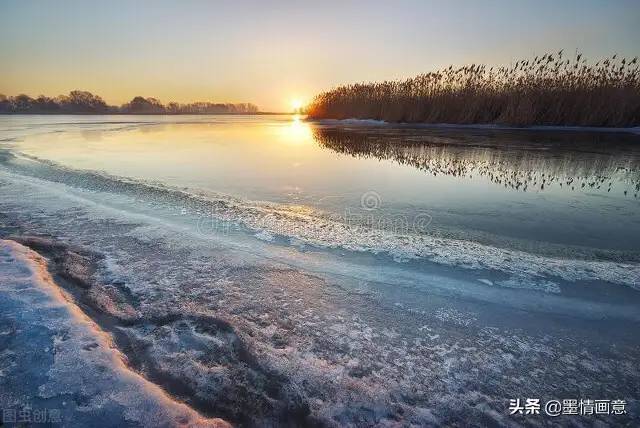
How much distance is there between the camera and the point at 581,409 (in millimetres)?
1354

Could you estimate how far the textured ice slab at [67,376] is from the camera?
1.18 metres

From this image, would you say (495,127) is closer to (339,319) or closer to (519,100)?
(519,100)

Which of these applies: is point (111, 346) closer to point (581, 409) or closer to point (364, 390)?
point (364, 390)

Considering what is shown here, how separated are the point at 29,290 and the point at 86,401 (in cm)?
110

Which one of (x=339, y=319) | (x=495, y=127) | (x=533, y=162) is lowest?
(x=339, y=319)

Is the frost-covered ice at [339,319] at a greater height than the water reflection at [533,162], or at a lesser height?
lesser

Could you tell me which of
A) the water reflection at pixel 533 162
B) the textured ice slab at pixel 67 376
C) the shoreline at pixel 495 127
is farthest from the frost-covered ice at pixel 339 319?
the shoreline at pixel 495 127

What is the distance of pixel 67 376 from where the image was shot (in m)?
1.33

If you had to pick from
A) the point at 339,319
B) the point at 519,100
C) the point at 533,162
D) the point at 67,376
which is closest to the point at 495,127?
the point at 519,100

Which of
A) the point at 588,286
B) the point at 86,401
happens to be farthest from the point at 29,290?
the point at 588,286

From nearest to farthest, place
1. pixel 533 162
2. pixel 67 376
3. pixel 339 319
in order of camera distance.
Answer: pixel 67 376 < pixel 339 319 < pixel 533 162

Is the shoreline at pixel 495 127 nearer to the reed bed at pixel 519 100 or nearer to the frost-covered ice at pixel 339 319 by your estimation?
the reed bed at pixel 519 100

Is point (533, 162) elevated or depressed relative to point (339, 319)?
elevated

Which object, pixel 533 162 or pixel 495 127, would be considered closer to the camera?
pixel 533 162
